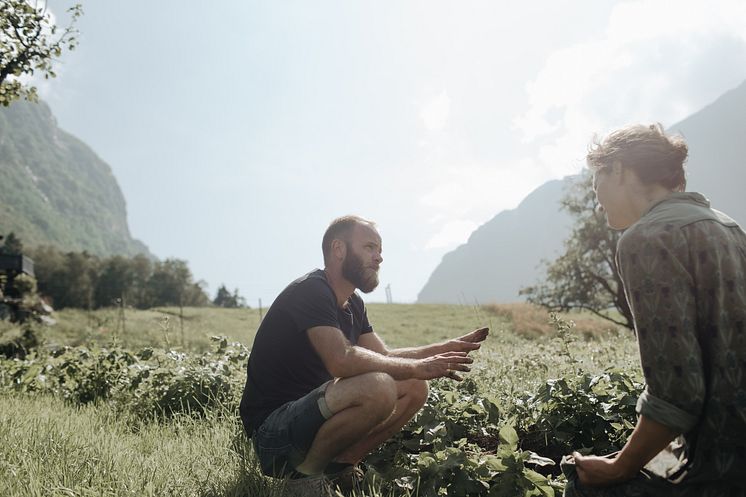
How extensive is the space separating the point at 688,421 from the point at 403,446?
112 inches

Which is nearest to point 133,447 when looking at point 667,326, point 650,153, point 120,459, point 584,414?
point 120,459

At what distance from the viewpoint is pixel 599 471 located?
2.22m

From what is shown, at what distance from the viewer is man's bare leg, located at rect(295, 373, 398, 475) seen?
11.4 ft

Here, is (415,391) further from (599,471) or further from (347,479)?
(599,471)

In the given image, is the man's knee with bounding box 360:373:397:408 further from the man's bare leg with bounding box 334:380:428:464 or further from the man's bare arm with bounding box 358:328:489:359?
the man's bare arm with bounding box 358:328:489:359

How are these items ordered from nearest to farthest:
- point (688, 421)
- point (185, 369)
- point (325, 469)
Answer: point (688, 421) → point (325, 469) → point (185, 369)

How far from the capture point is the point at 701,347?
2.06 m

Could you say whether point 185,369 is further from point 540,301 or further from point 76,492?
point 540,301

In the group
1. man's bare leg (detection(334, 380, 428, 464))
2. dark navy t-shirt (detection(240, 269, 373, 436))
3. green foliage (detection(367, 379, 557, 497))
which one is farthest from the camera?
man's bare leg (detection(334, 380, 428, 464))

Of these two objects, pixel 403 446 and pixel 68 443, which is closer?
pixel 68 443

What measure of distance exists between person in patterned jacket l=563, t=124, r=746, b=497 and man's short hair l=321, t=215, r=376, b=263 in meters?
2.35

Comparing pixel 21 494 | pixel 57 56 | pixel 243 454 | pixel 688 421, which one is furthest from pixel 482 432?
pixel 57 56

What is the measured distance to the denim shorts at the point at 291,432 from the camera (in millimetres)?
3510

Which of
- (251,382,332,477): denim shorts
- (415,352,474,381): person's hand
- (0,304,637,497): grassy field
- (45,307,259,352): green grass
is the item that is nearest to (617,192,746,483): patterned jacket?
(415,352,474,381): person's hand
